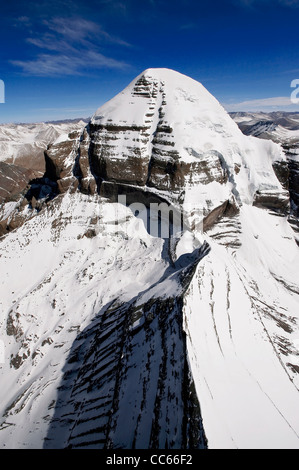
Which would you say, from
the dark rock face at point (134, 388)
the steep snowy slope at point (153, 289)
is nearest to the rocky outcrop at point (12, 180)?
the steep snowy slope at point (153, 289)

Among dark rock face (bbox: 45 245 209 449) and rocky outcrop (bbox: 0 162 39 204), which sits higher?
rocky outcrop (bbox: 0 162 39 204)

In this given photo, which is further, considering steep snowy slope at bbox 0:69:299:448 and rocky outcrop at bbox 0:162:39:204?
rocky outcrop at bbox 0:162:39:204

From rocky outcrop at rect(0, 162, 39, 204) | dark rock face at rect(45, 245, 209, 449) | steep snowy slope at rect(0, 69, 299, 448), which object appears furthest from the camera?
rocky outcrop at rect(0, 162, 39, 204)

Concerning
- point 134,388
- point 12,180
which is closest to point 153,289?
point 134,388

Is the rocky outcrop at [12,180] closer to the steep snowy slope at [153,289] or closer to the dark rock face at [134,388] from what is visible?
the steep snowy slope at [153,289]

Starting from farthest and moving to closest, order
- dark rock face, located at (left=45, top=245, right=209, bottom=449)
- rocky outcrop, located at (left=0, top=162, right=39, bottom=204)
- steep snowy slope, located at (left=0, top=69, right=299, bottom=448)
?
rocky outcrop, located at (left=0, top=162, right=39, bottom=204) → steep snowy slope, located at (left=0, top=69, right=299, bottom=448) → dark rock face, located at (left=45, top=245, right=209, bottom=449)

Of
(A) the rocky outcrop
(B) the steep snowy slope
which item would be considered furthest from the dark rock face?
(A) the rocky outcrop

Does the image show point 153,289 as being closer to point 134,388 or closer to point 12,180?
point 134,388

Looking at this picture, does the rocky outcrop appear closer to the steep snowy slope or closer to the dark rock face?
the steep snowy slope
